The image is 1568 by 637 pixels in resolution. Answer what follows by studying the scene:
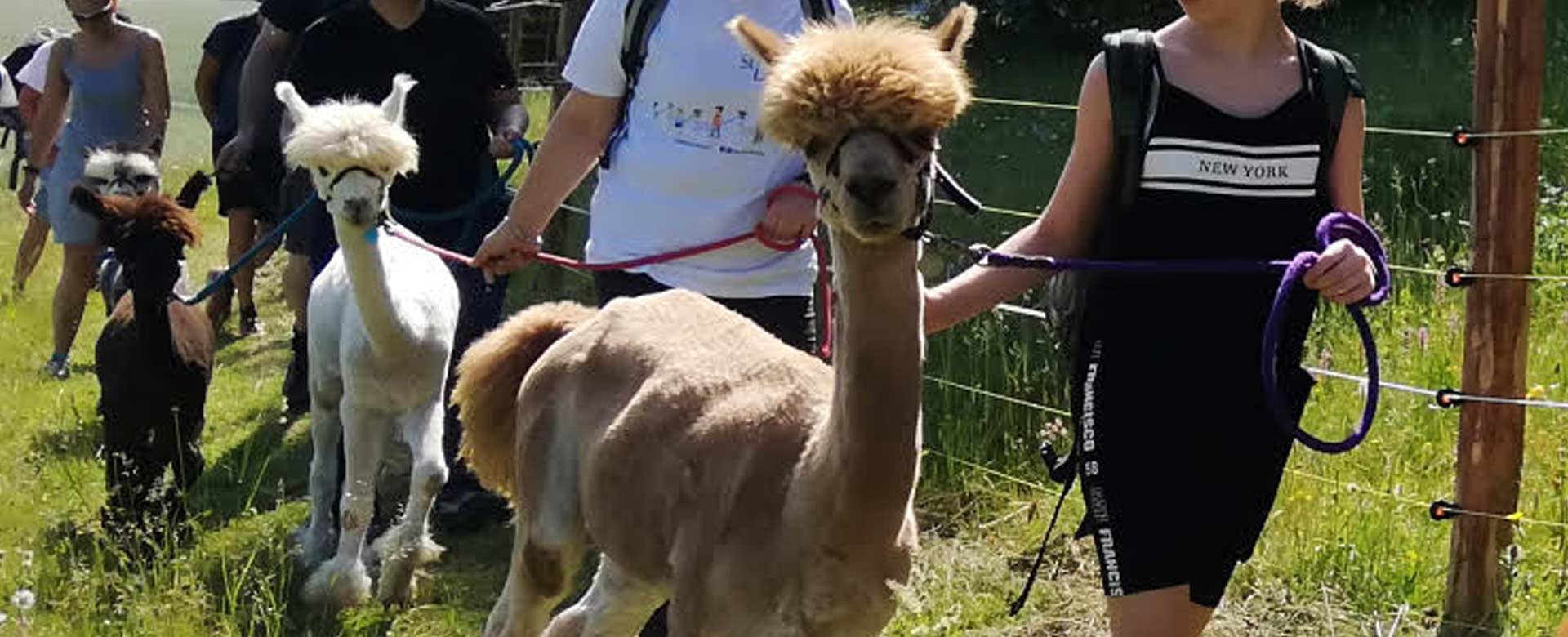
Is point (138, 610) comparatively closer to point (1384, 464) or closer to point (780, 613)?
point (780, 613)

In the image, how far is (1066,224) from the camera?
10.3 feet

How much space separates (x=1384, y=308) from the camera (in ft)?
21.1

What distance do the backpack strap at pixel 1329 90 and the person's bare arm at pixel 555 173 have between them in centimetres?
160

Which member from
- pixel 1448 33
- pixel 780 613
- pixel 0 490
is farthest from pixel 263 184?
pixel 1448 33

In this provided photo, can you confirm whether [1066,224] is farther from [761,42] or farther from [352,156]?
[352,156]

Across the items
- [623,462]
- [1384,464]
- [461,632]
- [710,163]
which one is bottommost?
[461,632]

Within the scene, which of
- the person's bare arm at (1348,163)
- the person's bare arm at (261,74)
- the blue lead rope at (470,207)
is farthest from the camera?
the person's bare arm at (261,74)

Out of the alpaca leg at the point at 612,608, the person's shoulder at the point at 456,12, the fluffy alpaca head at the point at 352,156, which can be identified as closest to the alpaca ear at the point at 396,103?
the fluffy alpaca head at the point at 352,156

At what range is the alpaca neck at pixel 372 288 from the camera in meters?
5.51

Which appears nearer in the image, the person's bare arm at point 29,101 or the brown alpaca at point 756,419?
the brown alpaca at point 756,419

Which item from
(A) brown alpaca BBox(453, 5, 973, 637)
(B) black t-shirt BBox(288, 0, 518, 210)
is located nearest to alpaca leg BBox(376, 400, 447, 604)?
(B) black t-shirt BBox(288, 0, 518, 210)

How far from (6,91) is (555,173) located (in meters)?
12.2

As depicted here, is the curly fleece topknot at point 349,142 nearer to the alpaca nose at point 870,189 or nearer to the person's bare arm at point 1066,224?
the person's bare arm at point 1066,224

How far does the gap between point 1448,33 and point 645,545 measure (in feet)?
37.1
